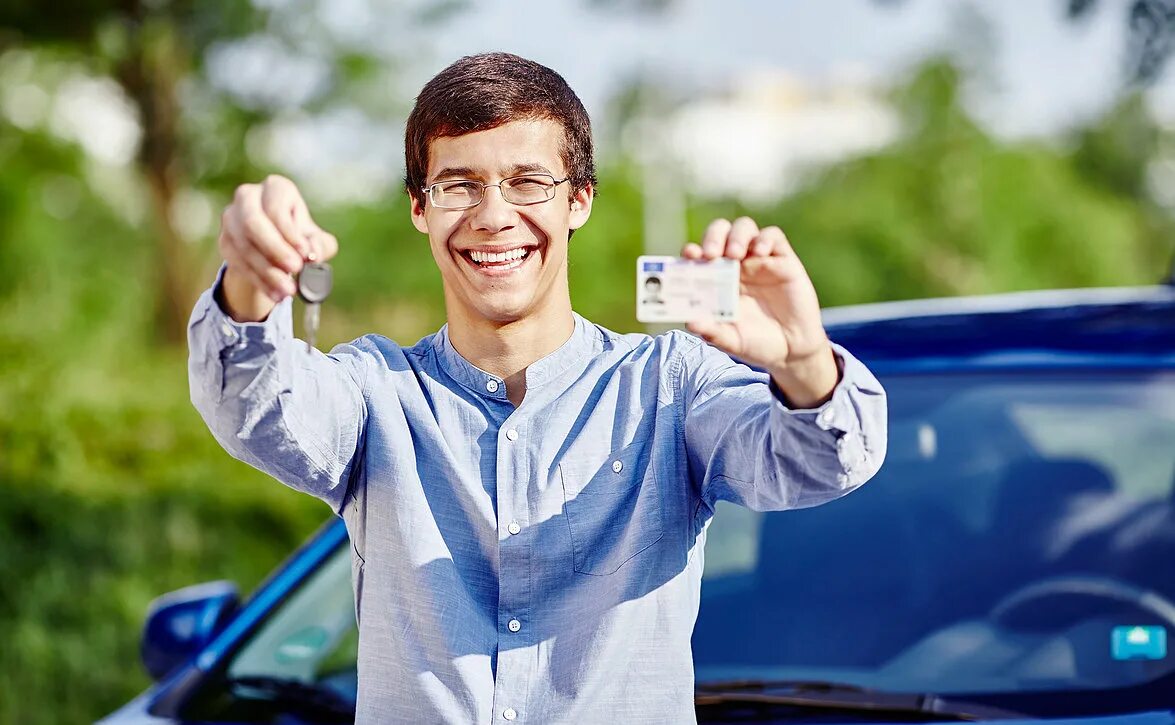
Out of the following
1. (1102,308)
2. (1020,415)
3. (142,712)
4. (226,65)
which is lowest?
(142,712)

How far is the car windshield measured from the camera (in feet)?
8.27

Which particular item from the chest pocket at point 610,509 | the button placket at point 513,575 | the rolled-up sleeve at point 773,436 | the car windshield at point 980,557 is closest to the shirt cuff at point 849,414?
the rolled-up sleeve at point 773,436

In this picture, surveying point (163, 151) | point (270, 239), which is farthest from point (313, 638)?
point (163, 151)

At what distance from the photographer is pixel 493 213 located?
178 cm

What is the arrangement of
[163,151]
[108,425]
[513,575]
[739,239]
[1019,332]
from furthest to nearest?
[163,151], [108,425], [1019,332], [513,575], [739,239]

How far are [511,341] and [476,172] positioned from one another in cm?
22

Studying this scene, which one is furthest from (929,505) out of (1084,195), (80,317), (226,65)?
(1084,195)

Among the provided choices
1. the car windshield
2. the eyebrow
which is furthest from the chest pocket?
the car windshield

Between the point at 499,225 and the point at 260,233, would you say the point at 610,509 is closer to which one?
the point at 499,225

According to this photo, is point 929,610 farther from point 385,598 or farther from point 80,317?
point 80,317

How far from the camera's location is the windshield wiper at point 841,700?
2338mm

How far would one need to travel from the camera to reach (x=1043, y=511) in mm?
2793

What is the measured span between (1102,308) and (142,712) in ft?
6.97

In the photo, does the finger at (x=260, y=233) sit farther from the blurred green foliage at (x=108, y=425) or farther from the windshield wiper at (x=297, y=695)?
the blurred green foliage at (x=108, y=425)
